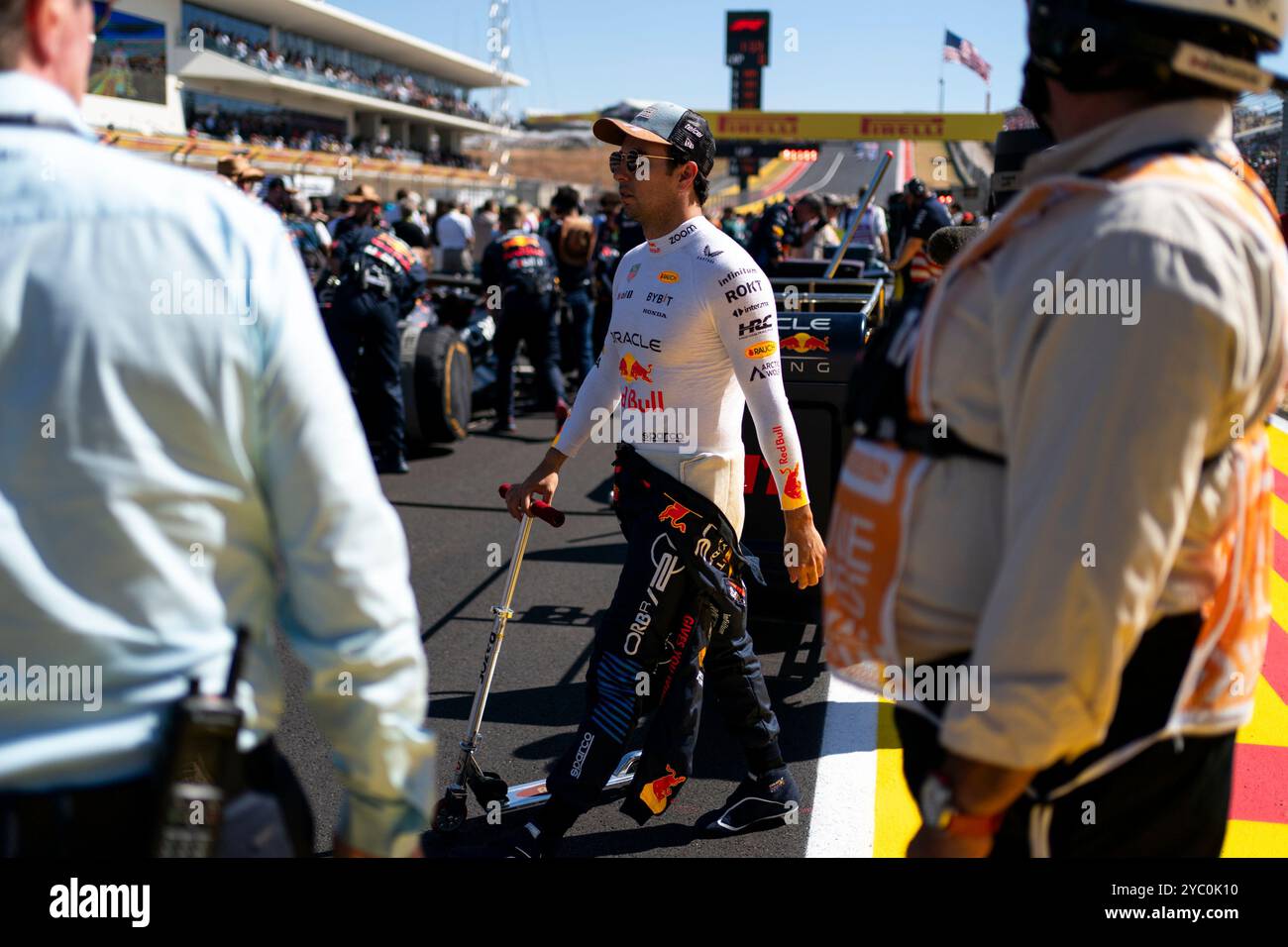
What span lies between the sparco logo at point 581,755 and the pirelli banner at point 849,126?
5726 centimetres

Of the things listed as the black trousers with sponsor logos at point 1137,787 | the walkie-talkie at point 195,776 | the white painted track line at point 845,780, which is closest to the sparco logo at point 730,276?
the white painted track line at point 845,780

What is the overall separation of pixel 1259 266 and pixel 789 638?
433 centimetres

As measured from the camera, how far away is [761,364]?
3469mm

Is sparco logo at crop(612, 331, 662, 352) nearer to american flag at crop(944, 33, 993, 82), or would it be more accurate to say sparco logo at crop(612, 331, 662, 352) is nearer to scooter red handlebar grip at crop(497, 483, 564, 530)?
scooter red handlebar grip at crop(497, 483, 564, 530)

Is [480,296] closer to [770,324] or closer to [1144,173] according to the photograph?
[770,324]

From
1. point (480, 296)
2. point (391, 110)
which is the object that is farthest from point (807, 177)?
point (480, 296)

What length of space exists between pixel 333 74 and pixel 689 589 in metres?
69.4

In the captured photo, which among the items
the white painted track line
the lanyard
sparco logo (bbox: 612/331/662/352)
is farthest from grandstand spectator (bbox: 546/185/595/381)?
the lanyard

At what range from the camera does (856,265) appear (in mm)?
9797

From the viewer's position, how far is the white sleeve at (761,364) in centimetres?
345

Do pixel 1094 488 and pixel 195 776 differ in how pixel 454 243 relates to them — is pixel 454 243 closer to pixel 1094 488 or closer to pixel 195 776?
pixel 195 776

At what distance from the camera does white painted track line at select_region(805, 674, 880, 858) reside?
3859 mm
